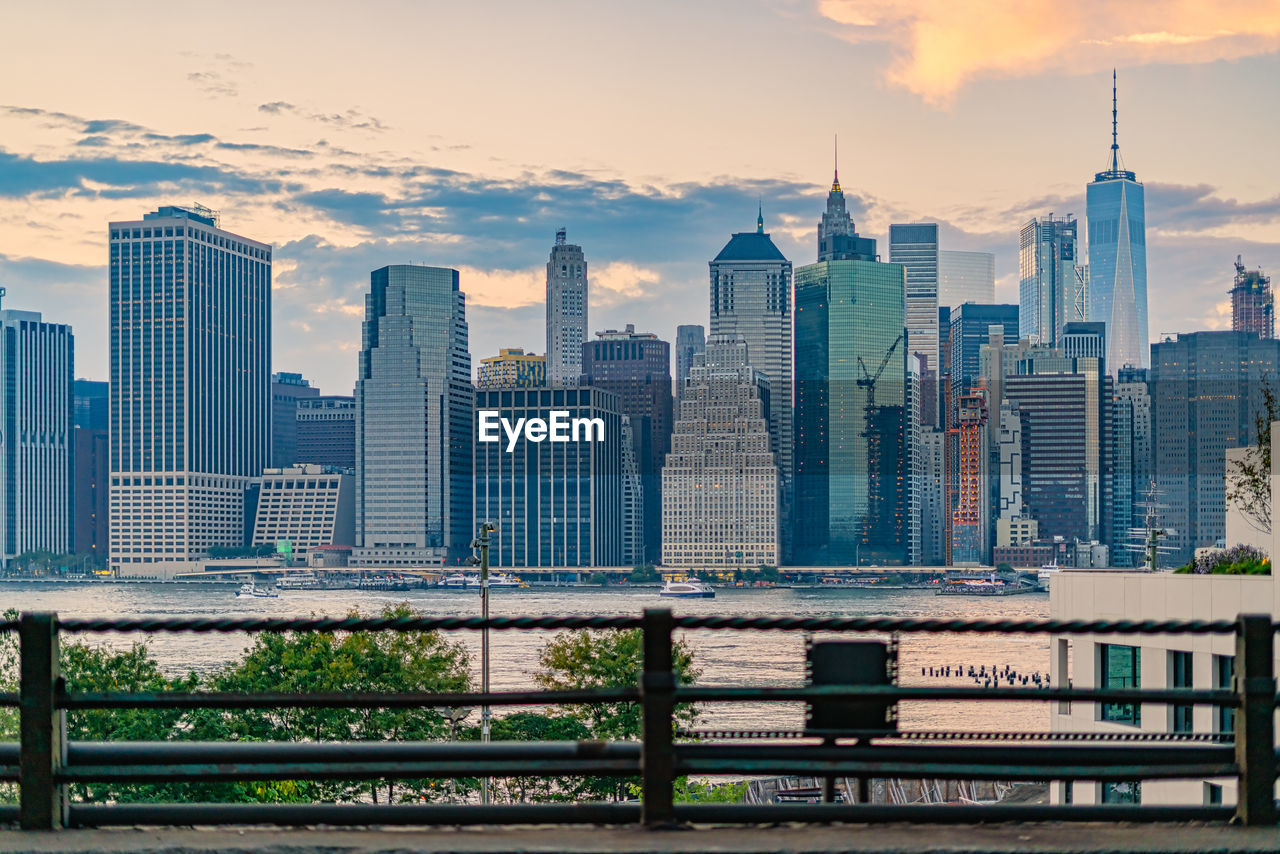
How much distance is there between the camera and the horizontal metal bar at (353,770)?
4781mm

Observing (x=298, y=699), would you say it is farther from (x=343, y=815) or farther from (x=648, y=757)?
(x=648, y=757)

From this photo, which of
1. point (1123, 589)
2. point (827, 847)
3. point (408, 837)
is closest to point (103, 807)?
point (408, 837)

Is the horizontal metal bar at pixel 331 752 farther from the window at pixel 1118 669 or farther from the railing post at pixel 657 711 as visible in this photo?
the window at pixel 1118 669

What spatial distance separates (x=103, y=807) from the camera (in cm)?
486

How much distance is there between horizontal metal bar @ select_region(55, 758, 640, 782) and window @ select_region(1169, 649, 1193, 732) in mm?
23143

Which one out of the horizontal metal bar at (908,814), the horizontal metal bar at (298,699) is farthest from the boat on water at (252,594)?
the horizontal metal bar at (908,814)

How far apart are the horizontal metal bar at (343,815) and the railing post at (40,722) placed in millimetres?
147

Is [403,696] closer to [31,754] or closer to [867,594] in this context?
[31,754]

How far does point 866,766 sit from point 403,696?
1.64 meters

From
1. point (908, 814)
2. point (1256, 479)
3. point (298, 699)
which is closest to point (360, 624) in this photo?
point (298, 699)

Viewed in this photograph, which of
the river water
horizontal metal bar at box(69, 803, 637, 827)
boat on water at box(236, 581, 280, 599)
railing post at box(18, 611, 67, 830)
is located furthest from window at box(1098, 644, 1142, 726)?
boat on water at box(236, 581, 280, 599)

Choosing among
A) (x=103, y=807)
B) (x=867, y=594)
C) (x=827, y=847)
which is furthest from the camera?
(x=867, y=594)

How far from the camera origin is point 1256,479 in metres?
32.0

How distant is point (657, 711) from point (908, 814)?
99 cm
